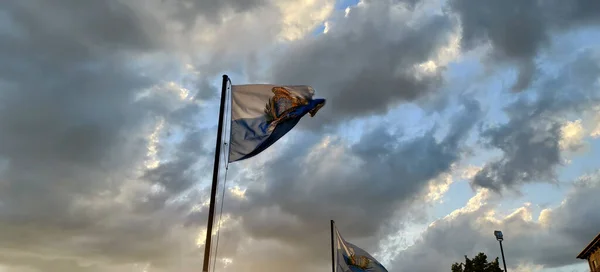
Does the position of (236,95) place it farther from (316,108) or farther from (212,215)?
(212,215)

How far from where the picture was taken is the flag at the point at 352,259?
32156mm

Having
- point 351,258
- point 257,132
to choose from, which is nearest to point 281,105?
point 257,132

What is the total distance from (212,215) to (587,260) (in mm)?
78861

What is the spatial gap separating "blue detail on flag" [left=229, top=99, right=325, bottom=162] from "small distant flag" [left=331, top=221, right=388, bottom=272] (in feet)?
59.7

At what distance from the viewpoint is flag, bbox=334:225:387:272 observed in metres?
32.2

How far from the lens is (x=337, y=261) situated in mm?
31766

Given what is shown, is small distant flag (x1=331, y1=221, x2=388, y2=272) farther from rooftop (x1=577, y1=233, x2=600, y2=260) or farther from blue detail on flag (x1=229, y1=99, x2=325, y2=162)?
rooftop (x1=577, y1=233, x2=600, y2=260)

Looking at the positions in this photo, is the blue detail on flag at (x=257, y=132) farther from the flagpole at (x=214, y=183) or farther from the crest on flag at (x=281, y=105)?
the flagpole at (x=214, y=183)

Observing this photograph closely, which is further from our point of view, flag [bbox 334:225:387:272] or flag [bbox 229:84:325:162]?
flag [bbox 334:225:387:272]

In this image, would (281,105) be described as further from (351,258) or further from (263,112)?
(351,258)

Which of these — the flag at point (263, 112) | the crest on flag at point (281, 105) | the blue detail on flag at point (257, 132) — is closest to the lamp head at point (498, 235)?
the flag at point (263, 112)

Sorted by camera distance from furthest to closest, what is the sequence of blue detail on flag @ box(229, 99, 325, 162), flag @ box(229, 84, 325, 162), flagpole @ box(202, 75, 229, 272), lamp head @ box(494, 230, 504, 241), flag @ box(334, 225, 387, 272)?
lamp head @ box(494, 230, 504, 241)
flag @ box(334, 225, 387, 272)
flag @ box(229, 84, 325, 162)
blue detail on flag @ box(229, 99, 325, 162)
flagpole @ box(202, 75, 229, 272)

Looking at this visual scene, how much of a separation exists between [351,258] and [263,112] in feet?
64.6

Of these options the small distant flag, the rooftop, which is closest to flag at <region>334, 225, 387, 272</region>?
the small distant flag
